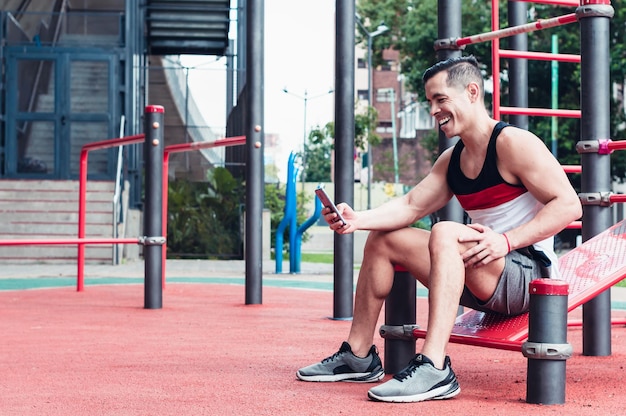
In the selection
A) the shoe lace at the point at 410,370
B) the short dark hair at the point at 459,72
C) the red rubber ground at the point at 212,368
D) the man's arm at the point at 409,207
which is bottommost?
the red rubber ground at the point at 212,368

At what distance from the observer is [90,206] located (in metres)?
16.4

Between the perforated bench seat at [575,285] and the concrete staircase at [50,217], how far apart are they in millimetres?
12000

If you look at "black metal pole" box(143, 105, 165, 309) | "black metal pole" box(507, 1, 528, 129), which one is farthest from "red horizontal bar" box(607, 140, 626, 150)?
"black metal pole" box(143, 105, 165, 309)

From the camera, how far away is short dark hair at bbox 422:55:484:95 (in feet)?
12.6

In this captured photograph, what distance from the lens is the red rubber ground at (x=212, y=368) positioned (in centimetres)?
356

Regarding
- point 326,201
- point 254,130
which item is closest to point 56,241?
point 254,130

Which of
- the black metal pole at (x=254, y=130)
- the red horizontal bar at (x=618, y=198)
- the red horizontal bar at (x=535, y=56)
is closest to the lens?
the red horizontal bar at (x=618, y=198)

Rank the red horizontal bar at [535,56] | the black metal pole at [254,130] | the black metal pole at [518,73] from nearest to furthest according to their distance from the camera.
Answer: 1. the red horizontal bar at [535,56]
2. the black metal pole at [518,73]
3. the black metal pole at [254,130]

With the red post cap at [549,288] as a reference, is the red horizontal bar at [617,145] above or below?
above

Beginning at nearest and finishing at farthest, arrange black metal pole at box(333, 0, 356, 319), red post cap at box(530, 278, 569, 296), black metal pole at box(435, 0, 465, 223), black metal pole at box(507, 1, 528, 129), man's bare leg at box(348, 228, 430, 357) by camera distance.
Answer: red post cap at box(530, 278, 569, 296) → man's bare leg at box(348, 228, 430, 357) → black metal pole at box(435, 0, 465, 223) → black metal pole at box(333, 0, 356, 319) → black metal pole at box(507, 1, 528, 129)

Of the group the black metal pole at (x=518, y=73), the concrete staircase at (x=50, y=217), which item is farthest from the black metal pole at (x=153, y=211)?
the concrete staircase at (x=50, y=217)

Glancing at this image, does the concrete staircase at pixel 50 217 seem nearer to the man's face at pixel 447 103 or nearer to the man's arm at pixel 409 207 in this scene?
the man's arm at pixel 409 207

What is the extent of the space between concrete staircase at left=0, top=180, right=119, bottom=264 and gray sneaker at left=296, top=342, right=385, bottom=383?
470 inches

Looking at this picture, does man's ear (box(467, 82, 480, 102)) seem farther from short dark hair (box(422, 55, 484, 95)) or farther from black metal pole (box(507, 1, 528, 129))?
black metal pole (box(507, 1, 528, 129))
